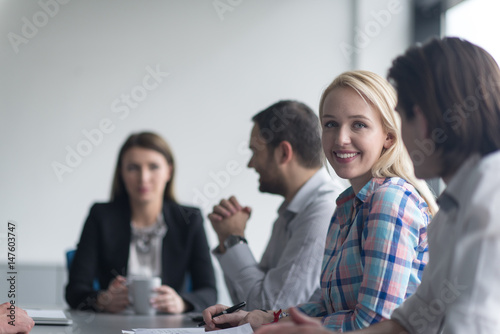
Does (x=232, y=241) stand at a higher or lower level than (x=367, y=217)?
lower

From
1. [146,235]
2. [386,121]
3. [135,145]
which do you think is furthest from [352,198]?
[135,145]

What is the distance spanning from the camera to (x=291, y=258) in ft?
6.97

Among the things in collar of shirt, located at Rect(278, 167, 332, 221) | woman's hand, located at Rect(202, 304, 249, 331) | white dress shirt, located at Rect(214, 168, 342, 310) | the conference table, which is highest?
collar of shirt, located at Rect(278, 167, 332, 221)

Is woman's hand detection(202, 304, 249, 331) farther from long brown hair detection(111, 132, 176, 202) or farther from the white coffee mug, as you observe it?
long brown hair detection(111, 132, 176, 202)

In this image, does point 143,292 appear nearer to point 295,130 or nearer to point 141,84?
point 295,130

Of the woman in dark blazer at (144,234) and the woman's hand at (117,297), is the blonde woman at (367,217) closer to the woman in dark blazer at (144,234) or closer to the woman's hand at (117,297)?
the woman's hand at (117,297)

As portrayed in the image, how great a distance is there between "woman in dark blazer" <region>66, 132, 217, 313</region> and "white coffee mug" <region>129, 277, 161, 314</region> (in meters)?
0.46

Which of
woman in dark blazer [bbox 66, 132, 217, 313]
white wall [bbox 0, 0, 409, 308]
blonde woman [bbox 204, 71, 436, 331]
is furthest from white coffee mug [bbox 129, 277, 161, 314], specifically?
white wall [bbox 0, 0, 409, 308]

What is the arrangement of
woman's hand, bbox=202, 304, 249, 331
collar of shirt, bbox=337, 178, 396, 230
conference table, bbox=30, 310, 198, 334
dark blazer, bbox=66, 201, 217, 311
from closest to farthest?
collar of shirt, bbox=337, 178, 396, 230 → woman's hand, bbox=202, 304, 249, 331 → conference table, bbox=30, 310, 198, 334 → dark blazer, bbox=66, 201, 217, 311

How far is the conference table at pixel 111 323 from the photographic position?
177 cm

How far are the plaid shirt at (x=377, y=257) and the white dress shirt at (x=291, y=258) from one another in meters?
0.49

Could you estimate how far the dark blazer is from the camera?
9.29 ft

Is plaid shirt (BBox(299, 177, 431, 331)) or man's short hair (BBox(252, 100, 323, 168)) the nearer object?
plaid shirt (BBox(299, 177, 431, 331))

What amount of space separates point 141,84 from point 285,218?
216 cm
